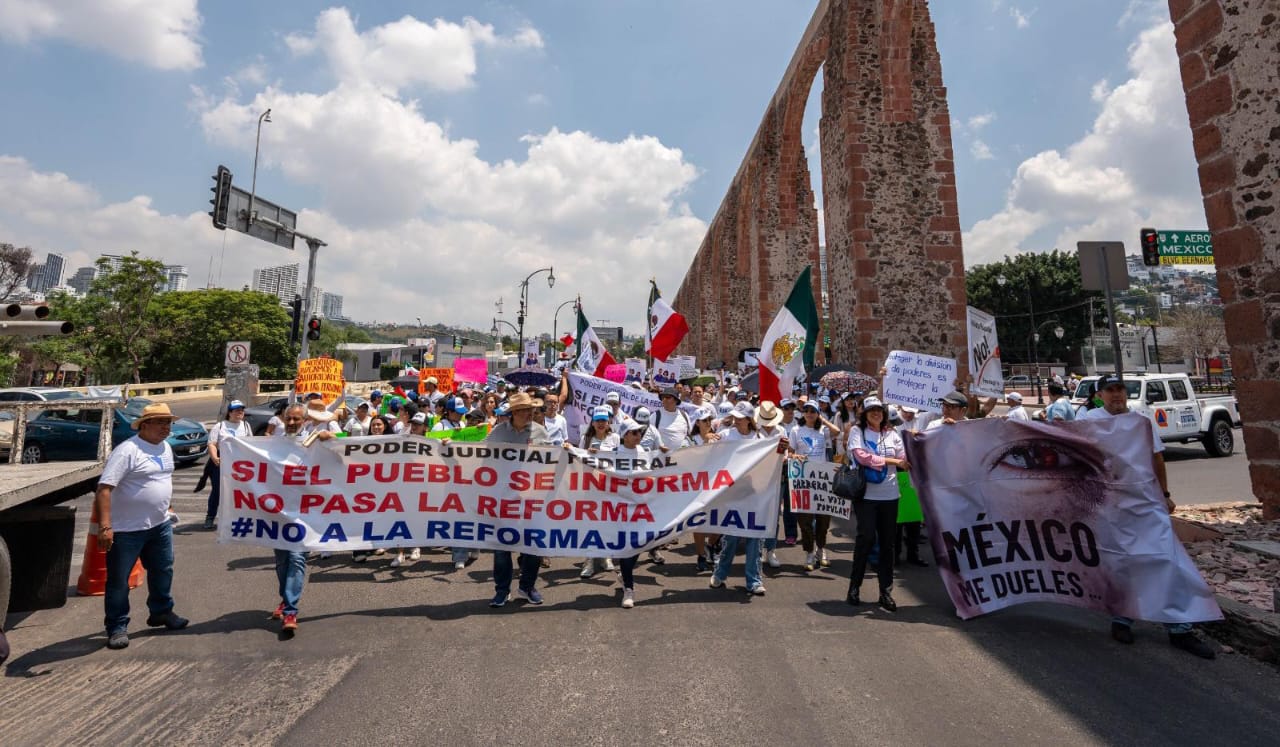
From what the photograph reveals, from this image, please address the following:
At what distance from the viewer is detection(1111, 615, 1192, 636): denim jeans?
4117 millimetres

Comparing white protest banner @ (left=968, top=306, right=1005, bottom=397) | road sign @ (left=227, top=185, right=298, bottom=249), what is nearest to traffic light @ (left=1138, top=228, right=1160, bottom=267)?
white protest banner @ (left=968, top=306, right=1005, bottom=397)

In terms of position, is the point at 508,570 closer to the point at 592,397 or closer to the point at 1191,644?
the point at 592,397

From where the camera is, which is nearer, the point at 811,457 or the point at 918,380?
the point at 811,457

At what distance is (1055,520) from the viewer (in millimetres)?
4672

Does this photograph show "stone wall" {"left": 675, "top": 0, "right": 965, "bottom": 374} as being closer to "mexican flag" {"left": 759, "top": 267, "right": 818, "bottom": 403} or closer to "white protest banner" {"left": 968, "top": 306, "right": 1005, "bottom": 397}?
"white protest banner" {"left": 968, "top": 306, "right": 1005, "bottom": 397}

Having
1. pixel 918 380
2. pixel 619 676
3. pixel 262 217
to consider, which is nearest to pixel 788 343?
pixel 918 380

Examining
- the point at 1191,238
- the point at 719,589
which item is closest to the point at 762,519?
the point at 719,589

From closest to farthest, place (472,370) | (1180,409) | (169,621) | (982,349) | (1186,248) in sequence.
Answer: (169,621) → (982,349) → (1180,409) → (472,370) → (1186,248)

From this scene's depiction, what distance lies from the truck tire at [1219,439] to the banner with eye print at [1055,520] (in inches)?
482

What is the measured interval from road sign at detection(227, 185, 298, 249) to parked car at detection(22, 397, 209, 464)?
15.2ft

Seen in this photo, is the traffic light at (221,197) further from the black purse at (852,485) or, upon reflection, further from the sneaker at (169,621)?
the black purse at (852,485)

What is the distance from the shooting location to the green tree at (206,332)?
42062 mm

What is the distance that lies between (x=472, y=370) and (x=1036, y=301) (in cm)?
4555

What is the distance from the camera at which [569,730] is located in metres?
3.12
